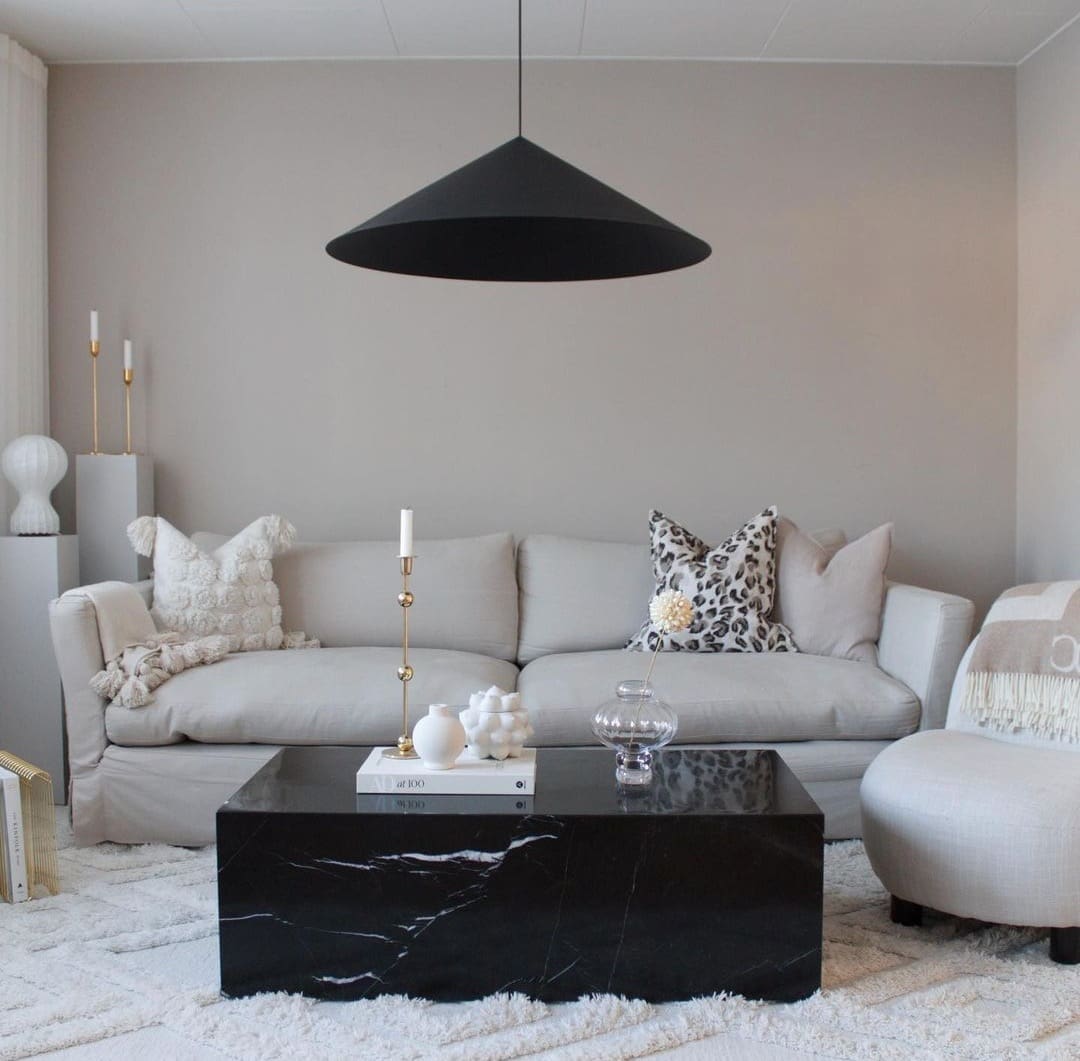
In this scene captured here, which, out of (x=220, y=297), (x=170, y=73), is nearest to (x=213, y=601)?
(x=220, y=297)

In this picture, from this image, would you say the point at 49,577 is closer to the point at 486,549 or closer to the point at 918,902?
the point at 486,549

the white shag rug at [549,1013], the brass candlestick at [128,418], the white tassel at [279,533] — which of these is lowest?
the white shag rug at [549,1013]

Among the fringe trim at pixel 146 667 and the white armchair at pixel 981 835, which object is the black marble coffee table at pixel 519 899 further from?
the fringe trim at pixel 146 667

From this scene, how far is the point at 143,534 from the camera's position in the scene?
11.9ft

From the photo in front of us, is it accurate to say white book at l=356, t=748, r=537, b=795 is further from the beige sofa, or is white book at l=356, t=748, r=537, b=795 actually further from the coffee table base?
the beige sofa

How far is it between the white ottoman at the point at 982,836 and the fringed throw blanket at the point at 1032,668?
146 millimetres

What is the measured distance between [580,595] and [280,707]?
1126 mm

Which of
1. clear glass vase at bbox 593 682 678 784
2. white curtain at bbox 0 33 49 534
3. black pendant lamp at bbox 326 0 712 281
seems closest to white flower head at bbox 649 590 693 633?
clear glass vase at bbox 593 682 678 784

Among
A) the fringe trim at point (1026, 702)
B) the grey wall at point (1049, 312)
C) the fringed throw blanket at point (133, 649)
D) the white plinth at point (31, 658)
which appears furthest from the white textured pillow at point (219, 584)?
the grey wall at point (1049, 312)

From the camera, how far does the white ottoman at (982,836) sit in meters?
2.28

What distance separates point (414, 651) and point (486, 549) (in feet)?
1.54

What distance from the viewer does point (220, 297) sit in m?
4.25

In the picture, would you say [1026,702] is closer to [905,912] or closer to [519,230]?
[905,912]

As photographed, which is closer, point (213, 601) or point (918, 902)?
point (918, 902)
